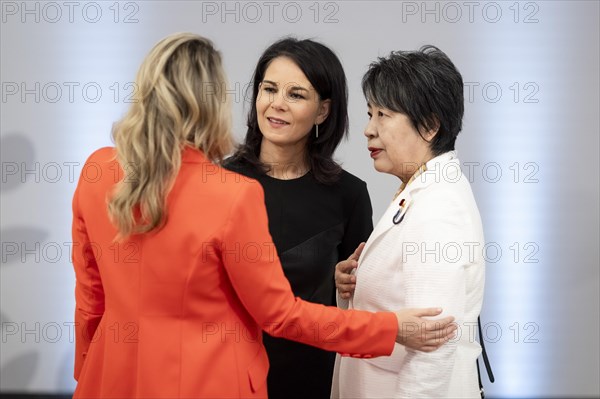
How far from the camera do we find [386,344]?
163 cm

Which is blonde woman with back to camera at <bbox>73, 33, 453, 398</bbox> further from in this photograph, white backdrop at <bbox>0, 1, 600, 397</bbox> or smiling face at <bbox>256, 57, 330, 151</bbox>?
white backdrop at <bbox>0, 1, 600, 397</bbox>

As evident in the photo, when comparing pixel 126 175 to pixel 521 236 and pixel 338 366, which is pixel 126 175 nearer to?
pixel 338 366

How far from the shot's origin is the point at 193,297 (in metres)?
1.46

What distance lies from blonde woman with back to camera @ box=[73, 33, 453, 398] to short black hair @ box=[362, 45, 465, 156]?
19.8 inches

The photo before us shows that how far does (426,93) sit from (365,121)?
1.60m

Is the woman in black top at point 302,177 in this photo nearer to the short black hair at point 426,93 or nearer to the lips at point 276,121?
the lips at point 276,121

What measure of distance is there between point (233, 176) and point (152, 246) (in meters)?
0.21

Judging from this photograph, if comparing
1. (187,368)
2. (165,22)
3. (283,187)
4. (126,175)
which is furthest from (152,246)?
(165,22)

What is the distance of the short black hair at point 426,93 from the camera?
1.84 metres

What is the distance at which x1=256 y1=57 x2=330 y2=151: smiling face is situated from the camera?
214cm

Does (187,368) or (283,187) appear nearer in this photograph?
(187,368)
